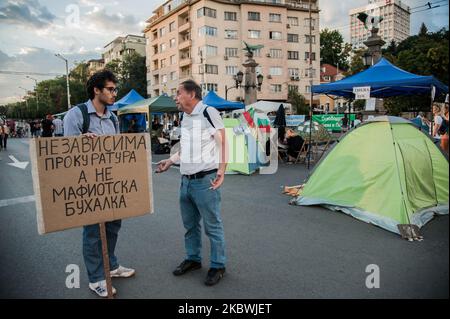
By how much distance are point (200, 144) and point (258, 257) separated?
1.54 meters

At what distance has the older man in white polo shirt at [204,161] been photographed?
127 inches

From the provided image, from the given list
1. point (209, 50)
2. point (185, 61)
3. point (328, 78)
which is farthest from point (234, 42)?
point (328, 78)

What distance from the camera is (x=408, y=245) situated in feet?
13.7

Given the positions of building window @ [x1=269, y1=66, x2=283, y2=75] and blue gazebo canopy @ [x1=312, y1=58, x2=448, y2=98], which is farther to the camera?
building window @ [x1=269, y1=66, x2=283, y2=75]

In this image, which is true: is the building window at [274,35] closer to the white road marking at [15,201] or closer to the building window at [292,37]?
the building window at [292,37]

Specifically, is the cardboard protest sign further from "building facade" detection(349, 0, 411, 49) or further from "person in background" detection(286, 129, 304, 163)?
"person in background" detection(286, 129, 304, 163)

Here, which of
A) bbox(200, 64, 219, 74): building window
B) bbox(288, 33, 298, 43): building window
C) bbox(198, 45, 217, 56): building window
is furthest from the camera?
bbox(288, 33, 298, 43): building window

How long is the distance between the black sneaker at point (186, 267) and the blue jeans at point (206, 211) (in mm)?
285

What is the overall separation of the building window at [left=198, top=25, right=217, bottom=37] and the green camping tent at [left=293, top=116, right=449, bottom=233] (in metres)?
42.0

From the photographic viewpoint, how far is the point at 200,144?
3264mm

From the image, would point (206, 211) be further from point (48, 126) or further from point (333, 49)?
point (333, 49)

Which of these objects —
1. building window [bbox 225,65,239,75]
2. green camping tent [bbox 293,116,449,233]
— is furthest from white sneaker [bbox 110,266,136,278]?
building window [bbox 225,65,239,75]

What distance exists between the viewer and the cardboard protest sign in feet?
8.25
